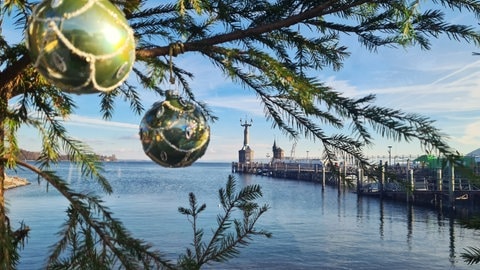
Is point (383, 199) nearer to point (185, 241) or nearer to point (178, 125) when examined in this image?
point (185, 241)

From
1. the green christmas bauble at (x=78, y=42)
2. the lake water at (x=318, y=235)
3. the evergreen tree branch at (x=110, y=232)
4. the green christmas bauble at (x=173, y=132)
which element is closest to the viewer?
the green christmas bauble at (x=78, y=42)

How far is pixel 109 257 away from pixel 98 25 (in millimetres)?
959

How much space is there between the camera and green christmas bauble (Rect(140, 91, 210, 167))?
165 cm

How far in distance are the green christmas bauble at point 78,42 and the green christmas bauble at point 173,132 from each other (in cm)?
43

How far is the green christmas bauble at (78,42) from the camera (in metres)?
1.14

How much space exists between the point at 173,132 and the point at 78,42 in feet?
Result: 1.94

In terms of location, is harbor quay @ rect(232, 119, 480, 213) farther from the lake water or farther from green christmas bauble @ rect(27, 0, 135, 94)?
the lake water

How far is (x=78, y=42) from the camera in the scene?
1140 mm

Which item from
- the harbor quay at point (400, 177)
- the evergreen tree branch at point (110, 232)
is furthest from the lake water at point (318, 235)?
the evergreen tree branch at point (110, 232)

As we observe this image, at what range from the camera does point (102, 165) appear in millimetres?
1854

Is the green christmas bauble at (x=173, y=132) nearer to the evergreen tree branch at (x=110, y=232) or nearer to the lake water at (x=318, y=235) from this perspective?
the evergreen tree branch at (x=110, y=232)

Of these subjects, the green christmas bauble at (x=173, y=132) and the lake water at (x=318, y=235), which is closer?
the green christmas bauble at (x=173, y=132)

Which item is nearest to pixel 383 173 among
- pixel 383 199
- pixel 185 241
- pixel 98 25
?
pixel 98 25

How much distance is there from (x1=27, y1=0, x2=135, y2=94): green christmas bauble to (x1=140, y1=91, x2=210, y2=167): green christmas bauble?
43 cm
